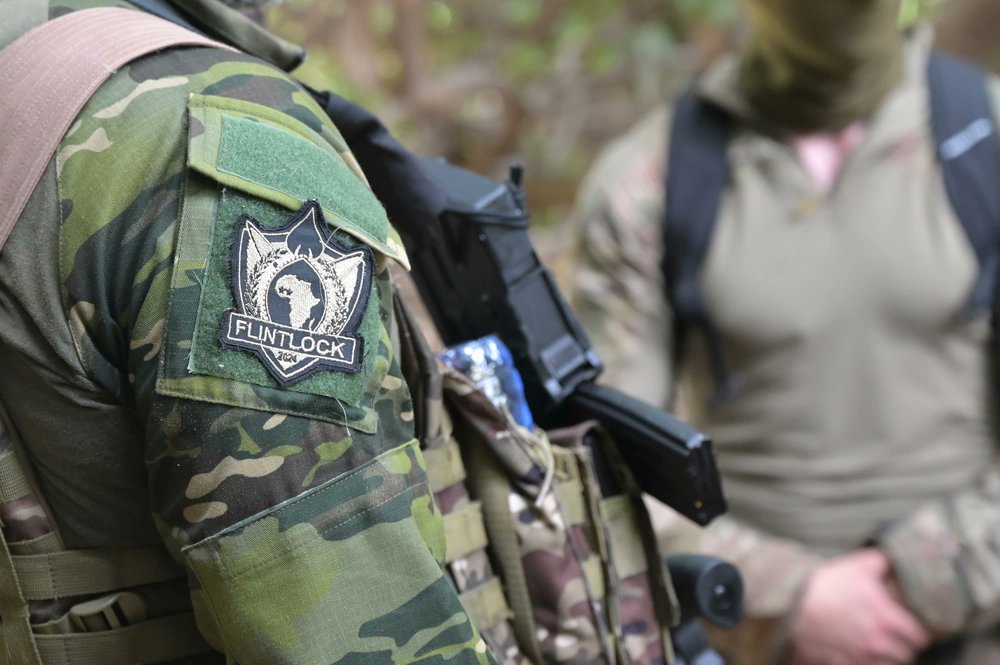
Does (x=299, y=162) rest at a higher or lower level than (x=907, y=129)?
higher

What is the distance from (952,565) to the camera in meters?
1.62

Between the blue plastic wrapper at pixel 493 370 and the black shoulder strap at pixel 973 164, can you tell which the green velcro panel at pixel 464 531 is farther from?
the black shoulder strap at pixel 973 164

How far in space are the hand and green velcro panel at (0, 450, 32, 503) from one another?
1.26m

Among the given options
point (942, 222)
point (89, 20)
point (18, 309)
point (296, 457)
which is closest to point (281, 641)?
point (296, 457)

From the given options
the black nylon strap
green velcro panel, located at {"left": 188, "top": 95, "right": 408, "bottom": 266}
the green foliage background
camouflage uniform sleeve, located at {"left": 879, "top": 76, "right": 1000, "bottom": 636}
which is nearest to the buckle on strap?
green velcro panel, located at {"left": 188, "top": 95, "right": 408, "bottom": 266}

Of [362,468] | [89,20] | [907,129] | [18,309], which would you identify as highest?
[89,20]

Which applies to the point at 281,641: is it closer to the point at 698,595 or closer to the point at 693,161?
the point at 698,595

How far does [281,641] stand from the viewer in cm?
75

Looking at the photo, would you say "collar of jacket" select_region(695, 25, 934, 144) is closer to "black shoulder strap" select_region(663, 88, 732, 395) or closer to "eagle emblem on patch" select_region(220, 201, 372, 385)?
"black shoulder strap" select_region(663, 88, 732, 395)

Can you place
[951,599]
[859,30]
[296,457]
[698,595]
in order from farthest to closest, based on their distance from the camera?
1. [859,30]
2. [951,599]
3. [698,595]
4. [296,457]

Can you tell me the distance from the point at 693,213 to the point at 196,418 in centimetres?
121

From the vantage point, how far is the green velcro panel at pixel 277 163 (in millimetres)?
742

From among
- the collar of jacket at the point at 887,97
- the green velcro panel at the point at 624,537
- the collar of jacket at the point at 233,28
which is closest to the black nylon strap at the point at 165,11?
the collar of jacket at the point at 233,28

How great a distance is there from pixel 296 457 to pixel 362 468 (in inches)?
2.0
